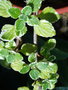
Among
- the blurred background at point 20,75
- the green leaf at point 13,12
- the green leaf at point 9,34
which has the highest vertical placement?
the green leaf at point 13,12

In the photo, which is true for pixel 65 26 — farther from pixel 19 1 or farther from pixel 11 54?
pixel 11 54

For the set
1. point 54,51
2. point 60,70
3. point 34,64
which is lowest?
point 60,70

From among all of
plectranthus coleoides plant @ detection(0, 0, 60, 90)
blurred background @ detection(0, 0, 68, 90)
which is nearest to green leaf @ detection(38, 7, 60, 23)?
plectranthus coleoides plant @ detection(0, 0, 60, 90)

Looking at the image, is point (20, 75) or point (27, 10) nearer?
point (27, 10)

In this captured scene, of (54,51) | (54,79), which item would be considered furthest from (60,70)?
(54,79)

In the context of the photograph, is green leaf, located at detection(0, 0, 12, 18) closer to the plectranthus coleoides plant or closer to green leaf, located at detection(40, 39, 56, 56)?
the plectranthus coleoides plant

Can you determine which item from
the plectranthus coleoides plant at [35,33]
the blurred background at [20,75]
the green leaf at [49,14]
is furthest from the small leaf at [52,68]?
the blurred background at [20,75]

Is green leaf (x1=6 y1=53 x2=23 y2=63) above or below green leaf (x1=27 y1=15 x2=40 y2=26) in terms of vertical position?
below

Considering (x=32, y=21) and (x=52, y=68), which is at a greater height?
(x=32, y=21)

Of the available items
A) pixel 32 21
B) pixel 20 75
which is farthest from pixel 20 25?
pixel 20 75

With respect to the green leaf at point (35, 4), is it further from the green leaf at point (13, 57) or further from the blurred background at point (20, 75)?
the blurred background at point (20, 75)

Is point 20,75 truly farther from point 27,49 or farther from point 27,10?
point 27,10
